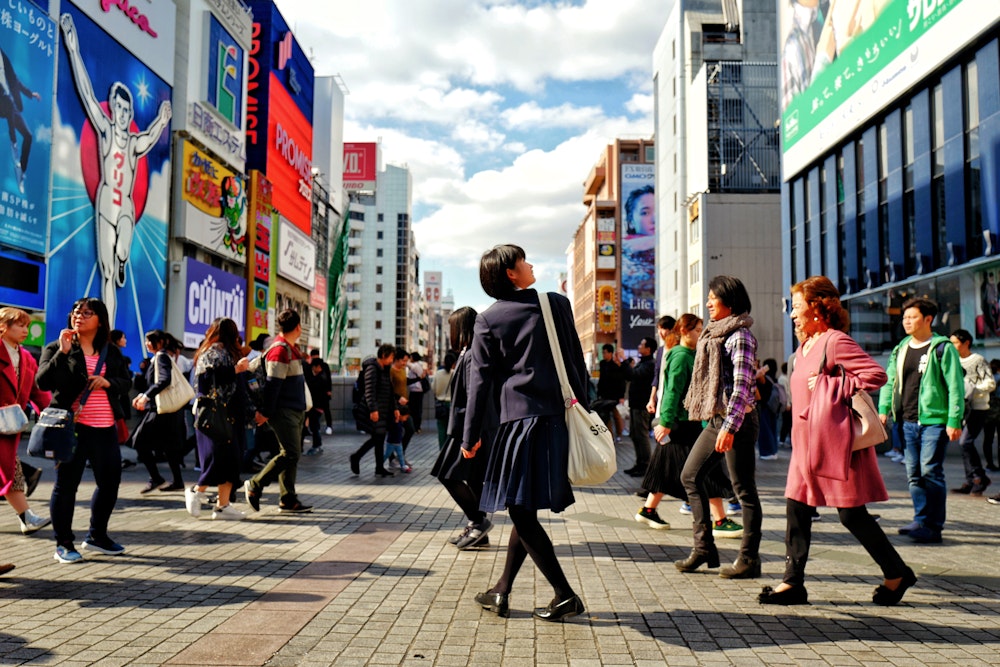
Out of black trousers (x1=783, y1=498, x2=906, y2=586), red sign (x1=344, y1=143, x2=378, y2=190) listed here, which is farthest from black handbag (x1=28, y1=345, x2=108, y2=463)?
red sign (x1=344, y1=143, x2=378, y2=190)

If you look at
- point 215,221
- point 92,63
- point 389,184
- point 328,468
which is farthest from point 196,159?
point 389,184

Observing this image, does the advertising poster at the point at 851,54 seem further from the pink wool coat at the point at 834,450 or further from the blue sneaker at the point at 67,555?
the blue sneaker at the point at 67,555

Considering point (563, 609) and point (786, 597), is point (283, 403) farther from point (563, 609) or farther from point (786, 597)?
point (786, 597)

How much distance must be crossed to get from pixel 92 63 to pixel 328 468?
2063cm

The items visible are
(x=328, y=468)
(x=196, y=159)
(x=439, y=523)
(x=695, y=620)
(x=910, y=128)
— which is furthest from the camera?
(x=196, y=159)

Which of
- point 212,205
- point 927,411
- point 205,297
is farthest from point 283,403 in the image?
point 212,205

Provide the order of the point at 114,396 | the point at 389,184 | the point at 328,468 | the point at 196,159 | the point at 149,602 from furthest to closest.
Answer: the point at 389,184 → the point at 196,159 → the point at 328,468 → the point at 114,396 → the point at 149,602

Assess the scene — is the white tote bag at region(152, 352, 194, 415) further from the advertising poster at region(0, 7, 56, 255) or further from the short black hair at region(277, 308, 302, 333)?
the advertising poster at region(0, 7, 56, 255)

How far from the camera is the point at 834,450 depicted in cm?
423

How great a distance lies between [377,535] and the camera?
6438mm

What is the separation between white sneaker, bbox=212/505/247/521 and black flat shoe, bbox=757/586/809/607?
15.3 feet

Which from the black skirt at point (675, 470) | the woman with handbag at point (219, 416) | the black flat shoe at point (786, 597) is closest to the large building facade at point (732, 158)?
the black skirt at point (675, 470)

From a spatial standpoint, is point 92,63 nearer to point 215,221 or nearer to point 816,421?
point 215,221

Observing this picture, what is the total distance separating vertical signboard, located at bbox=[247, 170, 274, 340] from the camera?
4250cm
